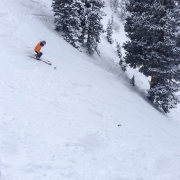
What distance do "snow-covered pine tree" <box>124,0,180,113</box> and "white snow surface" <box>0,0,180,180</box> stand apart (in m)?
2.15

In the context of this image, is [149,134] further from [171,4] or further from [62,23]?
[62,23]

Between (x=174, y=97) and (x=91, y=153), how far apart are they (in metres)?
11.4

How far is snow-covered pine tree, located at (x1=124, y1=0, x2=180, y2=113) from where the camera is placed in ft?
47.4

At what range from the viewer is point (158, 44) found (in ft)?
48.4

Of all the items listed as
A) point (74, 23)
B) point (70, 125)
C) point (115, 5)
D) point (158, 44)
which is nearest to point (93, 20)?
point (74, 23)

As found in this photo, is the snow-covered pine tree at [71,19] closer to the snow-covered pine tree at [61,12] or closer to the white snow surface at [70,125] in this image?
the snow-covered pine tree at [61,12]

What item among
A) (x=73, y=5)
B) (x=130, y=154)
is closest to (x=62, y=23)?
(x=73, y=5)

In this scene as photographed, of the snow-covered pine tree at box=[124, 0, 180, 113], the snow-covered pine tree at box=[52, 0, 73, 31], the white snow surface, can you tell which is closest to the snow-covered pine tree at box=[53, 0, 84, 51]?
the snow-covered pine tree at box=[52, 0, 73, 31]

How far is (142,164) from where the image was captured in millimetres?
7215

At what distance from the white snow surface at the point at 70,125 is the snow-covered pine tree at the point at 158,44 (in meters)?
2.15

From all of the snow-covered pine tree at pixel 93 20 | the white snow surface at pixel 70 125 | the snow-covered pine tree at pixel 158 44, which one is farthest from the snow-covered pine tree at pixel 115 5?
the white snow surface at pixel 70 125

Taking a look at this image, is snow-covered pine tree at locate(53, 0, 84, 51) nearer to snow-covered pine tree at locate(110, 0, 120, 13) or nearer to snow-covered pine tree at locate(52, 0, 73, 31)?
snow-covered pine tree at locate(52, 0, 73, 31)

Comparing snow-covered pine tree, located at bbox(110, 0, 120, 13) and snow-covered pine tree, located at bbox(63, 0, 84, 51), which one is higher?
snow-covered pine tree, located at bbox(110, 0, 120, 13)

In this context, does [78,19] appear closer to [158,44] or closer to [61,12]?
[61,12]
